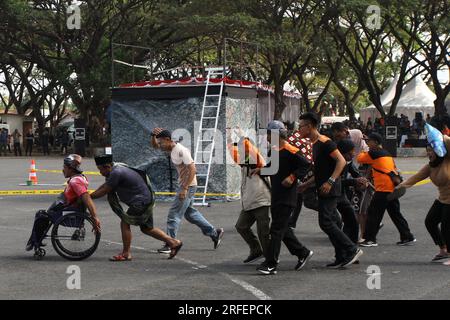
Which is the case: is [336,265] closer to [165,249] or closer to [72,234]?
[165,249]

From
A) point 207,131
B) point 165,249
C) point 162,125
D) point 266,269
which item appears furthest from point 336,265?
point 162,125

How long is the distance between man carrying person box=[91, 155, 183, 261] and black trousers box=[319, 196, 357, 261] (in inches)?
80.6

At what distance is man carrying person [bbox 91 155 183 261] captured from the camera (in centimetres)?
1045

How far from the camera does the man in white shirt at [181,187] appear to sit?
11.2m

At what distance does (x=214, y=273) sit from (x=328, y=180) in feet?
5.69

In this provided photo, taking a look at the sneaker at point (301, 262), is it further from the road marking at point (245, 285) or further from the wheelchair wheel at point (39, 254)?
the wheelchair wheel at point (39, 254)

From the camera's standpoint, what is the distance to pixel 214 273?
31.7ft

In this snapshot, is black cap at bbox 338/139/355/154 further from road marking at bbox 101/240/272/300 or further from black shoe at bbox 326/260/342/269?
road marking at bbox 101/240/272/300

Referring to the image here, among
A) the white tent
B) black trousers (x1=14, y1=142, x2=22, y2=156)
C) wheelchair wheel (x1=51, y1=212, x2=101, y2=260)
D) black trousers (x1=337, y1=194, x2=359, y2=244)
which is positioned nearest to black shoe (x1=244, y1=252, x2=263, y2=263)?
black trousers (x1=337, y1=194, x2=359, y2=244)

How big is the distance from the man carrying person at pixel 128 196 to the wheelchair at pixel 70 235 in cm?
35

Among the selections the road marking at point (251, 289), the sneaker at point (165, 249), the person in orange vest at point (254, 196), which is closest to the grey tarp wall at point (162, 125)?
the sneaker at point (165, 249)

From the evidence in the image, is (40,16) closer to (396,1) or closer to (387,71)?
(396,1)

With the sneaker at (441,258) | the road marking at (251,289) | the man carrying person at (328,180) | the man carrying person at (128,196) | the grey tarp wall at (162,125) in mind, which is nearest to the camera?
the road marking at (251,289)

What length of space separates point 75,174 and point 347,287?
407 centimetres
